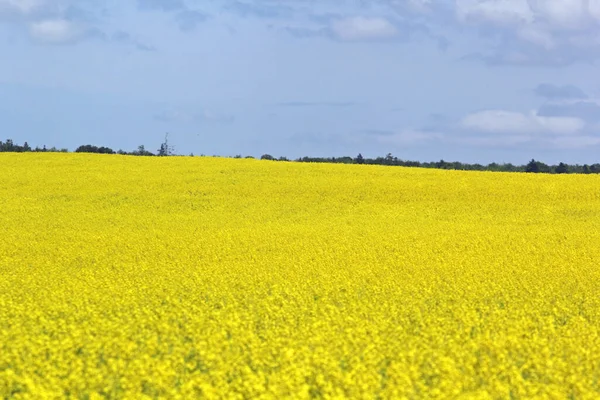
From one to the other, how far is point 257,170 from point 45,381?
2729cm

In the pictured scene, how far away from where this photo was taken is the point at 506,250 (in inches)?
741

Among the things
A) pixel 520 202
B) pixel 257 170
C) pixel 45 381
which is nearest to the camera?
pixel 45 381

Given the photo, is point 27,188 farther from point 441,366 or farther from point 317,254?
point 441,366

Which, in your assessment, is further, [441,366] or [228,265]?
[228,265]

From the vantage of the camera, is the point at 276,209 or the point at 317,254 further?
the point at 276,209

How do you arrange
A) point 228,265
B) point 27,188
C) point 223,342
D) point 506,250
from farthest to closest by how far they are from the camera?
1. point 27,188
2. point 506,250
3. point 228,265
4. point 223,342

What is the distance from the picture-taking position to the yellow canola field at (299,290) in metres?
8.30

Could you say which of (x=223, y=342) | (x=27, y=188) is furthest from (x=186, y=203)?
(x=223, y=342)

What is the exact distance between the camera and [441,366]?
8.59m

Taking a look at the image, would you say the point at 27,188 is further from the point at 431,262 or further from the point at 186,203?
the point at 431,262

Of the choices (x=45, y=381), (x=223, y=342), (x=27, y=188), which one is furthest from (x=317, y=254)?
(x=27, y=188)

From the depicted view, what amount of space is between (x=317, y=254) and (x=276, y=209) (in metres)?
9.17

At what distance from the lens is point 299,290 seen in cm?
1370

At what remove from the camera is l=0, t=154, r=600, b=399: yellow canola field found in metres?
8.30
